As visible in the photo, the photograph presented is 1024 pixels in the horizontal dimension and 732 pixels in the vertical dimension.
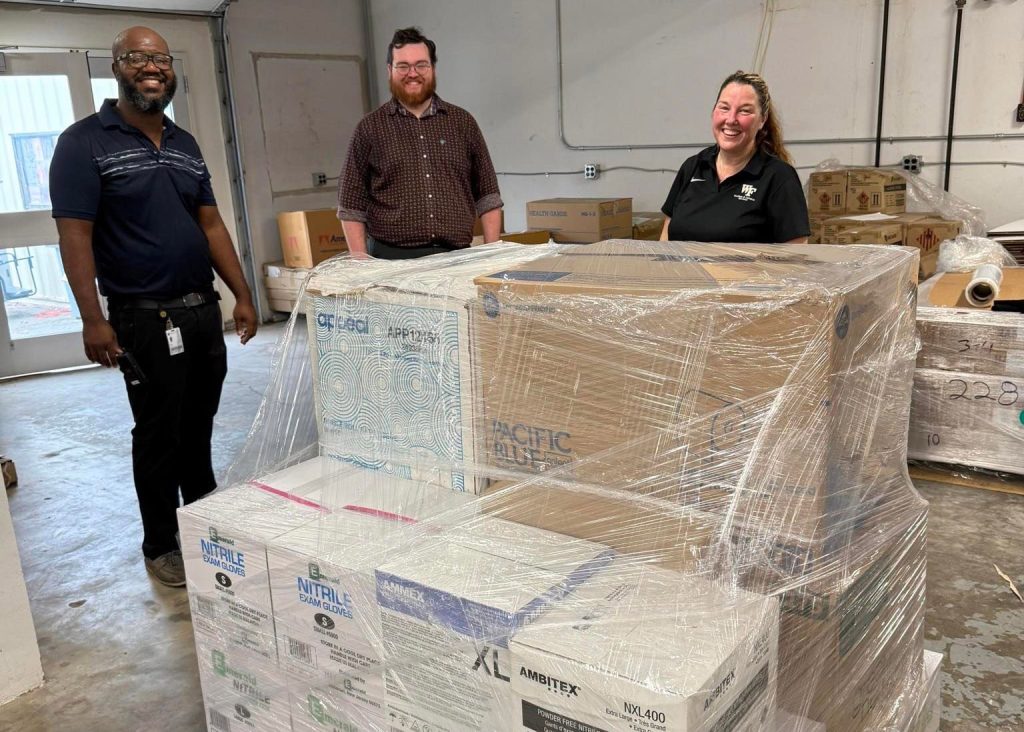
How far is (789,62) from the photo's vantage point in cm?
459

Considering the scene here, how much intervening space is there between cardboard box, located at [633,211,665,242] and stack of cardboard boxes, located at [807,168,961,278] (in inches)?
34.9

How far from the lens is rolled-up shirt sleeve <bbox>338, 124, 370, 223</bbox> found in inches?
98.7

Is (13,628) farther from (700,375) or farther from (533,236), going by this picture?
(533,236)

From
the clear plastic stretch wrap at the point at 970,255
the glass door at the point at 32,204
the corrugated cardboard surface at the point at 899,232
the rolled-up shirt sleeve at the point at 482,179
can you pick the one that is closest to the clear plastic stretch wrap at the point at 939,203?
the corrugated cardboard surface at the point at 899,232

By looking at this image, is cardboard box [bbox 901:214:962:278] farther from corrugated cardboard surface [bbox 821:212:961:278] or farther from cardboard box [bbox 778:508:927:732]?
cardboard box [bbox 778:508:927:732]

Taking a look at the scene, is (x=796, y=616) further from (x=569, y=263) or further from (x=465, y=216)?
(x=465, y=216)

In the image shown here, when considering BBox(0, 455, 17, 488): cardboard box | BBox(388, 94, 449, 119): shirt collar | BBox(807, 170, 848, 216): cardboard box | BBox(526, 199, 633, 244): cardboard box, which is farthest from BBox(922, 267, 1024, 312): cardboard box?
BBox(0, 455, 17, 488): cardboard box

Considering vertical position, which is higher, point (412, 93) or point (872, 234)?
point (412, 93)

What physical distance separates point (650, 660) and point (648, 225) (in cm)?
427

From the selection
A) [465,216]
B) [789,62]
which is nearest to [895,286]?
[465,216]

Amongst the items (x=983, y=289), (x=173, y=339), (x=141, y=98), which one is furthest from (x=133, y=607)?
(x=983, y=289)

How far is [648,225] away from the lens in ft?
16.3

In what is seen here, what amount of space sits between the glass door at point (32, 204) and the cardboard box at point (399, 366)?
14.2ft

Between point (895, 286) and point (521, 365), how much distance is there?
0.57 meters
